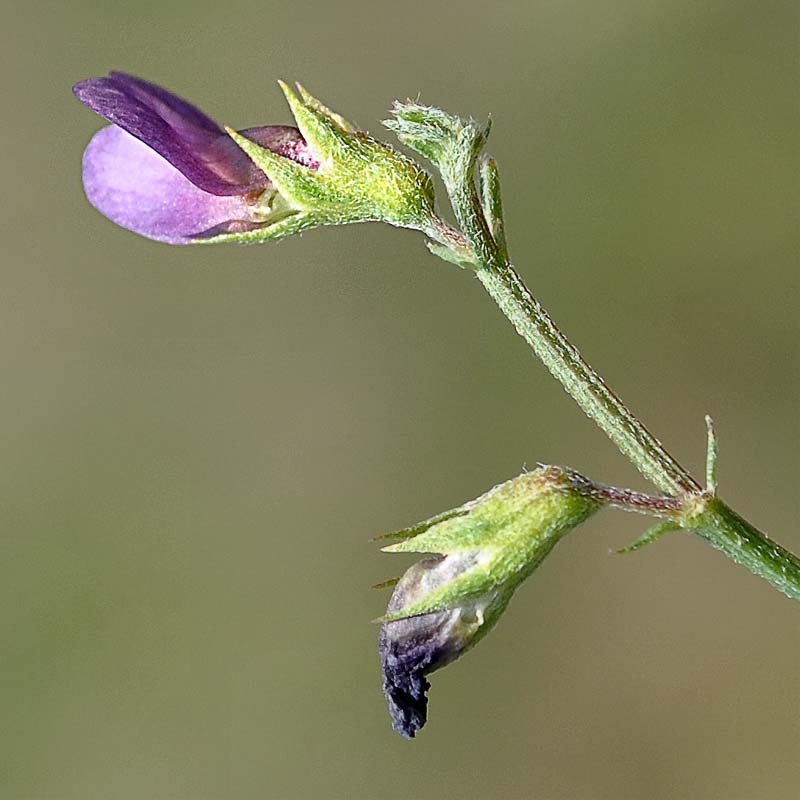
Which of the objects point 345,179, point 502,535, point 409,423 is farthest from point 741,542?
point 409,423

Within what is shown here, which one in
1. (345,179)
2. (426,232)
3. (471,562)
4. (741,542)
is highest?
(345,179)

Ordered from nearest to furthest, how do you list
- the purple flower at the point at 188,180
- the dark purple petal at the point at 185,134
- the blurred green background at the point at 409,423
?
the dark purple petal at the point at 185,134 < the purple flower at the point at 188,180 < the blurred green background at the point at 409,423

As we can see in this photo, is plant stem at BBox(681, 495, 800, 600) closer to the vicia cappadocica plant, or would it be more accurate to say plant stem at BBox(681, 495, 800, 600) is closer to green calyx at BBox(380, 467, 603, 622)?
the vicia cappadocica plant

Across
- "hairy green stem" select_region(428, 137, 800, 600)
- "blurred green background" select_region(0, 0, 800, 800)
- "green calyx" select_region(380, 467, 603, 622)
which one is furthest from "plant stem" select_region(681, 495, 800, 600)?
"blurred green background" select_region(0, 0, 800, 800)

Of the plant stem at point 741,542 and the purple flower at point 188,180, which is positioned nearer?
the plant stem at point 741,542

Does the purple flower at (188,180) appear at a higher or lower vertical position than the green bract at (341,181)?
higher

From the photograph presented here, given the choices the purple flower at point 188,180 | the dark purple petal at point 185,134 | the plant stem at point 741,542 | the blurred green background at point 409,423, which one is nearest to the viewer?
the plant stem at point 741,542

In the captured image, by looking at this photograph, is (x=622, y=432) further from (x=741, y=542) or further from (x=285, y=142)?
(x=285, y=142)

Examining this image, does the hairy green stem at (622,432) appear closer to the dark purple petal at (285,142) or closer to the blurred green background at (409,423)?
the dark purple petal at (285,142)

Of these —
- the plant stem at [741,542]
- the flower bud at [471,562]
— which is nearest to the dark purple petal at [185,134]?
the flower bud at [471,562]
